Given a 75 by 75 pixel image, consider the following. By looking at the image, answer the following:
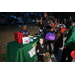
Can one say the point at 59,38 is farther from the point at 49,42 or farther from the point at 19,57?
the point at 19,57

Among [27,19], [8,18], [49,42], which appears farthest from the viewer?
[27,19]

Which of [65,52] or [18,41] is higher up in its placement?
[18,41]

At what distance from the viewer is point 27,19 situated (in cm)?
2400

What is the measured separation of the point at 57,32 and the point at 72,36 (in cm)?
184

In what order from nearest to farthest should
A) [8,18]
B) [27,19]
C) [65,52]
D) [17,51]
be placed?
[17,51] < [65,52] < [8,18] < [27,19]

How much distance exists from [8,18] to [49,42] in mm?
18996

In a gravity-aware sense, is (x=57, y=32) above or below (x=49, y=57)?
above

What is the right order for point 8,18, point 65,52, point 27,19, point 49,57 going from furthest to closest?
point 27,19, point 8,18, point 49,57, point 65,52

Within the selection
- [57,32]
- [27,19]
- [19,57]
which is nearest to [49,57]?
[57,32]

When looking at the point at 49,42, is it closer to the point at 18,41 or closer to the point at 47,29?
the point at 47,29

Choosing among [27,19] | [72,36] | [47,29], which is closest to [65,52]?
[72,36]

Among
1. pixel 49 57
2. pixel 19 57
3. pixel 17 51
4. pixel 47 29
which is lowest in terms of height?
pixel 49 57
